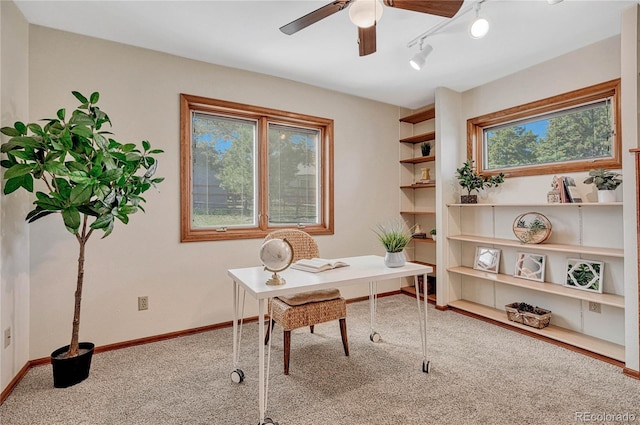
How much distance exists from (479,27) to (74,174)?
277 centimetres

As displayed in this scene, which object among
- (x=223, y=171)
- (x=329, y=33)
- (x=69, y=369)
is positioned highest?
(x=329, y=33)

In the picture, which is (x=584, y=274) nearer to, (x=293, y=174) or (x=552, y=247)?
(x=552, y=247)

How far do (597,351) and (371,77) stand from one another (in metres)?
3.17

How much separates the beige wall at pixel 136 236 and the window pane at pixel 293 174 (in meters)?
0.33

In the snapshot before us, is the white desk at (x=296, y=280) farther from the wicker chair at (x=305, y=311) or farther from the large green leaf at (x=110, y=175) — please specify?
the large green leaf at (x=110, y=175)

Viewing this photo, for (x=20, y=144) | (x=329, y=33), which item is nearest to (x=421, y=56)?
(x=329, y=33)

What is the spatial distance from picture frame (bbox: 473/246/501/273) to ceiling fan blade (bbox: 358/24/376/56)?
8.56 feet

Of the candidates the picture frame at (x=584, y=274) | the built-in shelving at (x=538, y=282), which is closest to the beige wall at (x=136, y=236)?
the built-in shelving at (x=538, y=282)

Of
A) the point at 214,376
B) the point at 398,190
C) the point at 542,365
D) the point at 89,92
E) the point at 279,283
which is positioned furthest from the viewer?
the point at 398,190

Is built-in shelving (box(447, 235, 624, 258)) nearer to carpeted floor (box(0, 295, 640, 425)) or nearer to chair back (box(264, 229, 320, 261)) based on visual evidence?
carpeted floor (box(0, 295, 640, 425))

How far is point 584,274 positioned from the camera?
105 inches

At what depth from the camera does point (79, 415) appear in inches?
68.5

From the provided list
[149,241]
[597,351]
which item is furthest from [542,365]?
[149,241]

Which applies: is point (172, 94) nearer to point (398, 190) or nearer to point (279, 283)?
point (279, 283)
